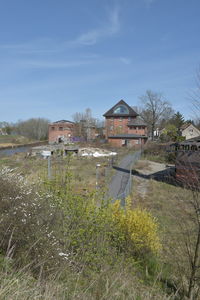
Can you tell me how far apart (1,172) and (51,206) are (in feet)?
6.68

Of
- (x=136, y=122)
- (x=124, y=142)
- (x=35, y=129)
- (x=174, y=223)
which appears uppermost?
(x=136, y=122)

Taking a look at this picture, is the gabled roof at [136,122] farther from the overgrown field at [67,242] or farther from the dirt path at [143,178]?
the overgrown field at [67,242]

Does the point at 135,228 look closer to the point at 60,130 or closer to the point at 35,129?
the point at 60,130

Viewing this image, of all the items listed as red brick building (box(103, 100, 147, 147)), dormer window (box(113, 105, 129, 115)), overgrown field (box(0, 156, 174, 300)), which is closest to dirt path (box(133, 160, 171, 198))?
overgrown field (box(0, 156, 174, 300))

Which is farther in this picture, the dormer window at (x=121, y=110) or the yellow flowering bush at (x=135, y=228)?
the dormer window at (x=121, y=110)

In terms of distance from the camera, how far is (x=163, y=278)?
5.76 m

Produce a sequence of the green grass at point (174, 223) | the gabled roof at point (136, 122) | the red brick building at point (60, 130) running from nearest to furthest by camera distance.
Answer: the green grass at point (174, 223) < the gabled roof at point (136, 122) < the red brick building at point (60, 130)

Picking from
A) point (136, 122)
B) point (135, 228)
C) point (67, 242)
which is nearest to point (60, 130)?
point (136, 122)

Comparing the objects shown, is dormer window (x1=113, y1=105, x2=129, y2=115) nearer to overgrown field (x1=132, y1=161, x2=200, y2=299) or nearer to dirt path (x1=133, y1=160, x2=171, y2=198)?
dirt path (x1=133, y1=160, x2=171, y2=198)

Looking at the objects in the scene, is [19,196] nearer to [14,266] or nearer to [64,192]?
[64,192]

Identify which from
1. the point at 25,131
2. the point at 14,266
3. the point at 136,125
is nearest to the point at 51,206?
the point at 14,266

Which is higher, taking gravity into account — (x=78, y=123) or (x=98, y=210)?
(x=78, y=123)

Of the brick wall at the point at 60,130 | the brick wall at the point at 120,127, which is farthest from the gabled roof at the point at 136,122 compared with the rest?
the brick wall at the point at 60,130

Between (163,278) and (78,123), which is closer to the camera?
(163,278)
